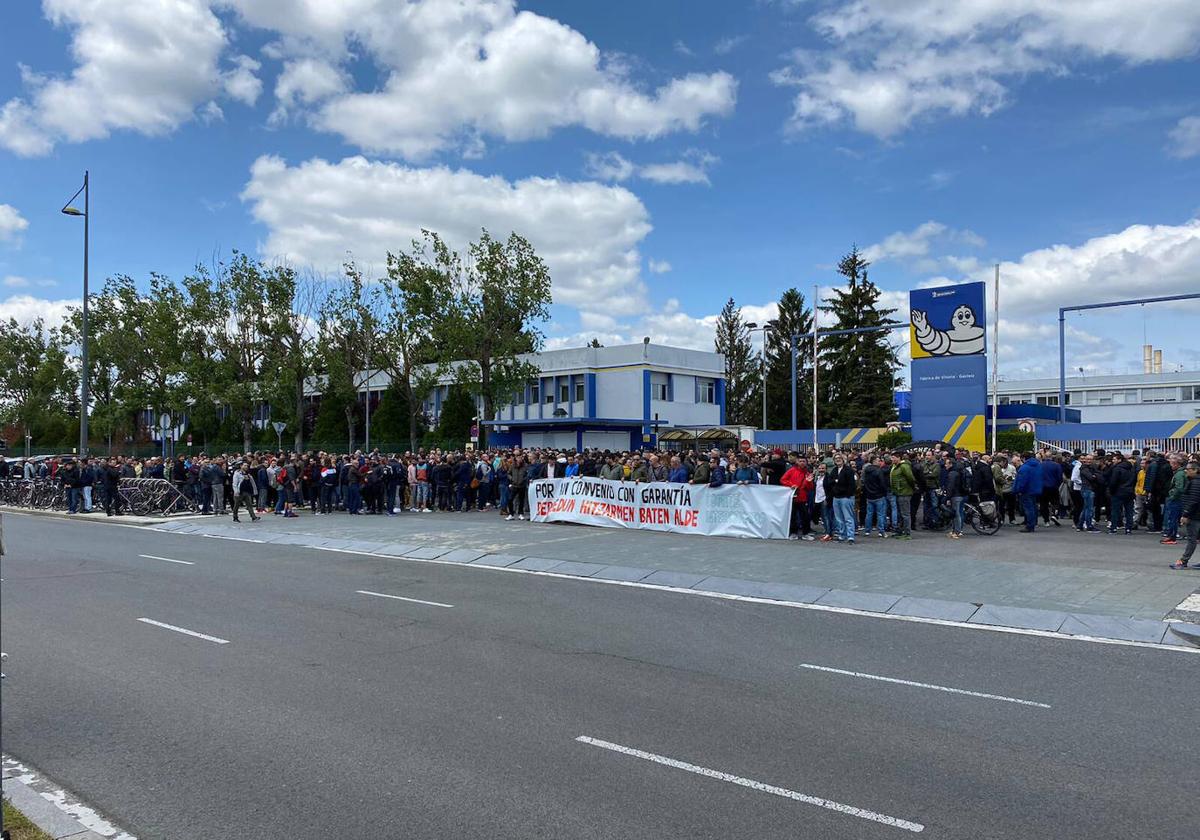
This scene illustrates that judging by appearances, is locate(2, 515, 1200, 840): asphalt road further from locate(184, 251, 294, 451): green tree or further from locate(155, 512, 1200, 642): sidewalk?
locate(184, 251, 294, 451): green tree

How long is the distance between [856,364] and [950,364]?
3818 cm

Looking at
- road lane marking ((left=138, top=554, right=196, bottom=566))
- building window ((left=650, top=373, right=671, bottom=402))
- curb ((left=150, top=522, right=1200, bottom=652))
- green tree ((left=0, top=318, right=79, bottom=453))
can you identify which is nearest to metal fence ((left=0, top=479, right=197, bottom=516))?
road lane marking ((left=138, top=554, right=196, bottom=566))

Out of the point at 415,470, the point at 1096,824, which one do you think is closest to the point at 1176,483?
the point at 1096,824

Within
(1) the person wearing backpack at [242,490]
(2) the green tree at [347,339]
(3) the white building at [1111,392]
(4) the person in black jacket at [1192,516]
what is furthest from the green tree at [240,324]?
(3) the white building at [1111,392]

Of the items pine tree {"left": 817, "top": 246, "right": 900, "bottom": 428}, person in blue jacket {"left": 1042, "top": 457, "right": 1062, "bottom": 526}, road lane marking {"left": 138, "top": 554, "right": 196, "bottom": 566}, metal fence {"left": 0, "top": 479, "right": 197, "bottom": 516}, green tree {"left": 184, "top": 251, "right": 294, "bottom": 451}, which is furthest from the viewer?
pine tree {"left": 817, "top": 246, "right": 900, "bottom": 428}

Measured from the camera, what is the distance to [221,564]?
49.5 feet

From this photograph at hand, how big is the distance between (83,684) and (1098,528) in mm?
19365

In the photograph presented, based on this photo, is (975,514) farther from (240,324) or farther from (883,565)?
(240,324)

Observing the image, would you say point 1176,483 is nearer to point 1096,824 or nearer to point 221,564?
point 1096,824

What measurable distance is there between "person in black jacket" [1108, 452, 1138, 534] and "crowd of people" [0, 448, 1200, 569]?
0.07 feet

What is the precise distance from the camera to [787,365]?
73875 mm

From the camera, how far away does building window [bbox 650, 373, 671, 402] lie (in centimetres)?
5414

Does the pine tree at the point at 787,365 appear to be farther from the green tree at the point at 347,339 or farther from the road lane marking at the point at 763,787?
the road lane marking at the point at 763,787

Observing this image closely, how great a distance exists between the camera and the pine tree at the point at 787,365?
73.3m
